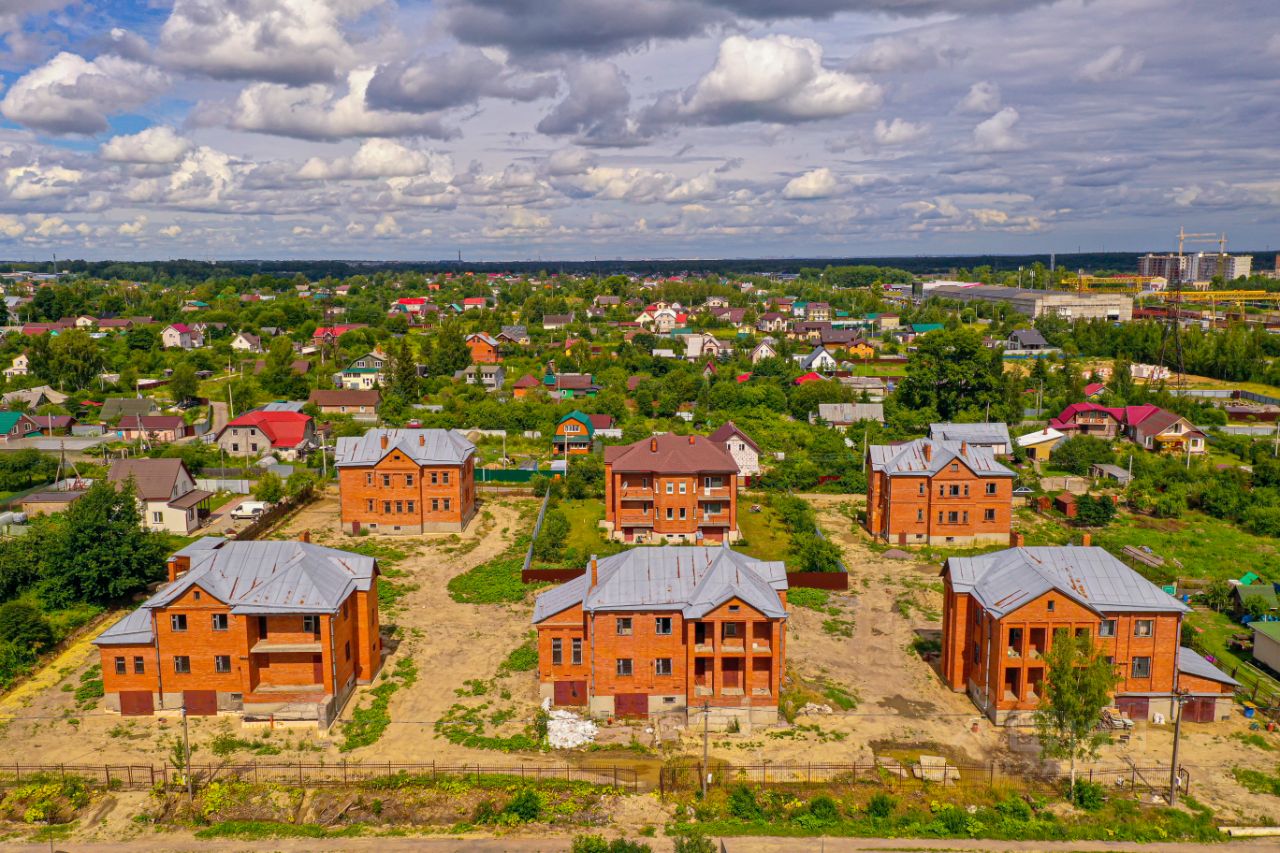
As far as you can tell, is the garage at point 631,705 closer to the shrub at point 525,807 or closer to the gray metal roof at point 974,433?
the shrub at point 525,807

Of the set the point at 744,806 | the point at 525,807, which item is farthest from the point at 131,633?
the point at 744,806

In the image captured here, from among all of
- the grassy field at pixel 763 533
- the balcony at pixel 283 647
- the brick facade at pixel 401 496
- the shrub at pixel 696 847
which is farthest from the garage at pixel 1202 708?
the brick facade at pixel 401 496

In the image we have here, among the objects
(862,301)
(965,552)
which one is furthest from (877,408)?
(862,301)

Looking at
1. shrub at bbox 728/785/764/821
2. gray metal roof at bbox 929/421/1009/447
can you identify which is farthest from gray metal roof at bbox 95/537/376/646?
gray metal roof at bbox 929/421/1009/447

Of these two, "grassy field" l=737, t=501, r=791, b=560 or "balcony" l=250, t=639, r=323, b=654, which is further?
"grassy field" l=737, t=501, r=791, b=560

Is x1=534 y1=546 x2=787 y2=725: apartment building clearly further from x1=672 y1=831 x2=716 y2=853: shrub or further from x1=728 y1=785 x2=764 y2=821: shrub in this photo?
x1=672 y1=831 x2=716 y2=853: shrub

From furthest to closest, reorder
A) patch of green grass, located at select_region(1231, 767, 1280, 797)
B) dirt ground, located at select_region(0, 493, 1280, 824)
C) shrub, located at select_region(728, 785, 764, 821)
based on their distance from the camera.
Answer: dirt ground, located at select_region(0, 493, 1280, 824)
patch of green grass, located at select_region(1231, 767, 1280, 797)
shrub, located at select_region(728, 785, 764, 821)
